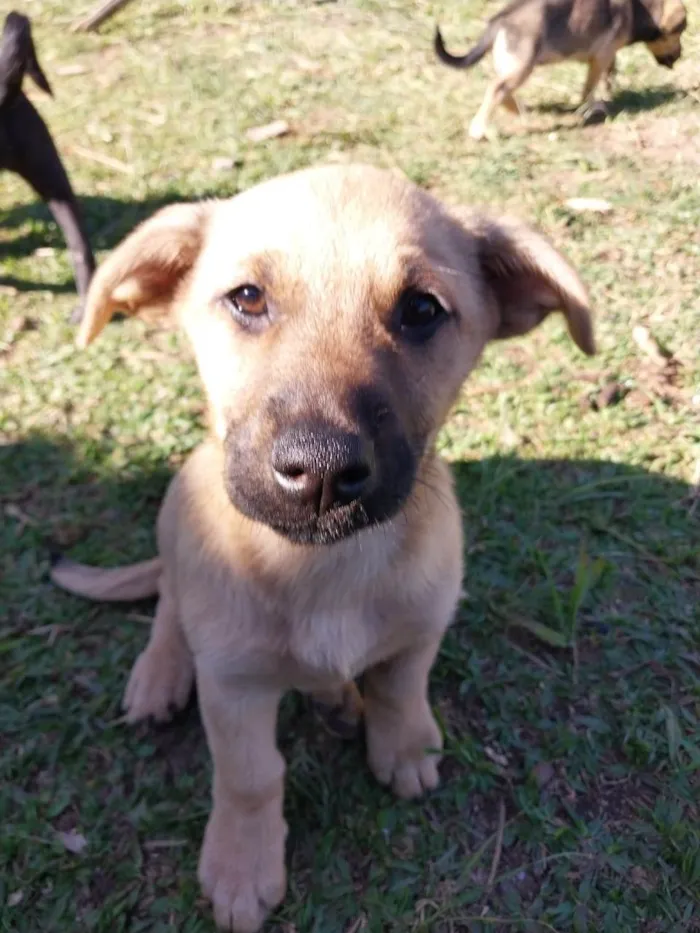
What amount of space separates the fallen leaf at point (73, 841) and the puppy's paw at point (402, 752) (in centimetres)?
96

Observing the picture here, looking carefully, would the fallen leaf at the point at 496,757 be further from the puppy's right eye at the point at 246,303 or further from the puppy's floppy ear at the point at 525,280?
the puppy's right eye at the point at 246,303

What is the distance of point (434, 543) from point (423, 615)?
0.21 m

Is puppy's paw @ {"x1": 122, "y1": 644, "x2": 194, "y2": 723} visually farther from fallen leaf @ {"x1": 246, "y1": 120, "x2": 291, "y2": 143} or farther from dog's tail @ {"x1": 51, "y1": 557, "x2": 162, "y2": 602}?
fallen leaf @ {"x1": 246, "y1": 120, "x2": 291, "y2": 143}

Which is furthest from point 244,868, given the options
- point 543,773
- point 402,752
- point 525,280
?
point 525,280

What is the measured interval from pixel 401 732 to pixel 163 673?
33.9 inches

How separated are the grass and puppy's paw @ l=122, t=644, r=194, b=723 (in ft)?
0.26

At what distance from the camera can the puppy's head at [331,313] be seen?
1751 millimetres

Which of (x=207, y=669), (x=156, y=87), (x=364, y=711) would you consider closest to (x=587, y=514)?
(x=364, y=711)

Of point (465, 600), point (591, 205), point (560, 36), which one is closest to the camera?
point (465, 600)

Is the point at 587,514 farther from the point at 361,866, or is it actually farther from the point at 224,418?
the point at 224,418

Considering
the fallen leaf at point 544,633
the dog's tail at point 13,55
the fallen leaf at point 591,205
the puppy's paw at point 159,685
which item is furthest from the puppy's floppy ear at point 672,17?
the puppy's paw at point 159,685

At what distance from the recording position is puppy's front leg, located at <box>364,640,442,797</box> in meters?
2.58

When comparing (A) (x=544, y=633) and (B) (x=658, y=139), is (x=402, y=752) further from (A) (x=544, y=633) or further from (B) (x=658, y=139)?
(B) (x=658, y=139)

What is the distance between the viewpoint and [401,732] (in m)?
2.65
